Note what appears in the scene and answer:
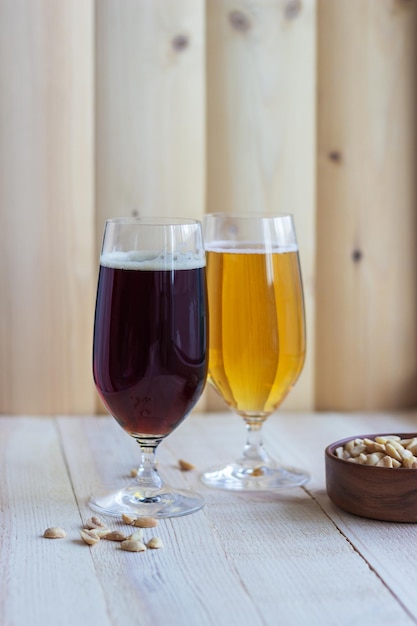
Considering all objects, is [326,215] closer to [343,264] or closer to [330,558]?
[343,264]

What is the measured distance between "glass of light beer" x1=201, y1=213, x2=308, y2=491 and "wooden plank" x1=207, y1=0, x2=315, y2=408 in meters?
0.48

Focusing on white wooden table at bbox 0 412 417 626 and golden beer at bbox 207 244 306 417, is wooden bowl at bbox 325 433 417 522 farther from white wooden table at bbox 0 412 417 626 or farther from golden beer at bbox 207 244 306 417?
golden beer at bbox 207 244 306 417

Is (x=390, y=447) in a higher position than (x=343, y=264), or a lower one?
lower

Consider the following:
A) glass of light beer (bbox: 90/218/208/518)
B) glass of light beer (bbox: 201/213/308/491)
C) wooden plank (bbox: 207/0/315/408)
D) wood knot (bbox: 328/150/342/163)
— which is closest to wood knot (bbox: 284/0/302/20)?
wooden plank (bbox: 207/0/315/408)

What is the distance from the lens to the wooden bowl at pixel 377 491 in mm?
1199

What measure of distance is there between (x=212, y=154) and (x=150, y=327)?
0.73 meters

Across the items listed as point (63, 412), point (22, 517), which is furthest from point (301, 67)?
point (22, 517)

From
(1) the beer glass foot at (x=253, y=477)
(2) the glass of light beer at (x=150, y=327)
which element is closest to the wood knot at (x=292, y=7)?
(2) the glass of light beer at (x=150, y=327)

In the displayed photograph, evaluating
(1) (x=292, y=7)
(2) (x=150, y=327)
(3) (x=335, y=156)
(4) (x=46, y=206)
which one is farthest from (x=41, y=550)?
(1) (x=292, y=7)

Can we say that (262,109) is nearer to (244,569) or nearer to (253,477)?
(253,477)

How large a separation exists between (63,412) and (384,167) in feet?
2.49

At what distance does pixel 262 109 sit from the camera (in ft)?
6.15

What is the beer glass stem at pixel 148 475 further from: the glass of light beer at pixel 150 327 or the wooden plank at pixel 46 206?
the wooden plank at pixel 46 206

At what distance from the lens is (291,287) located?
138 centimetres
